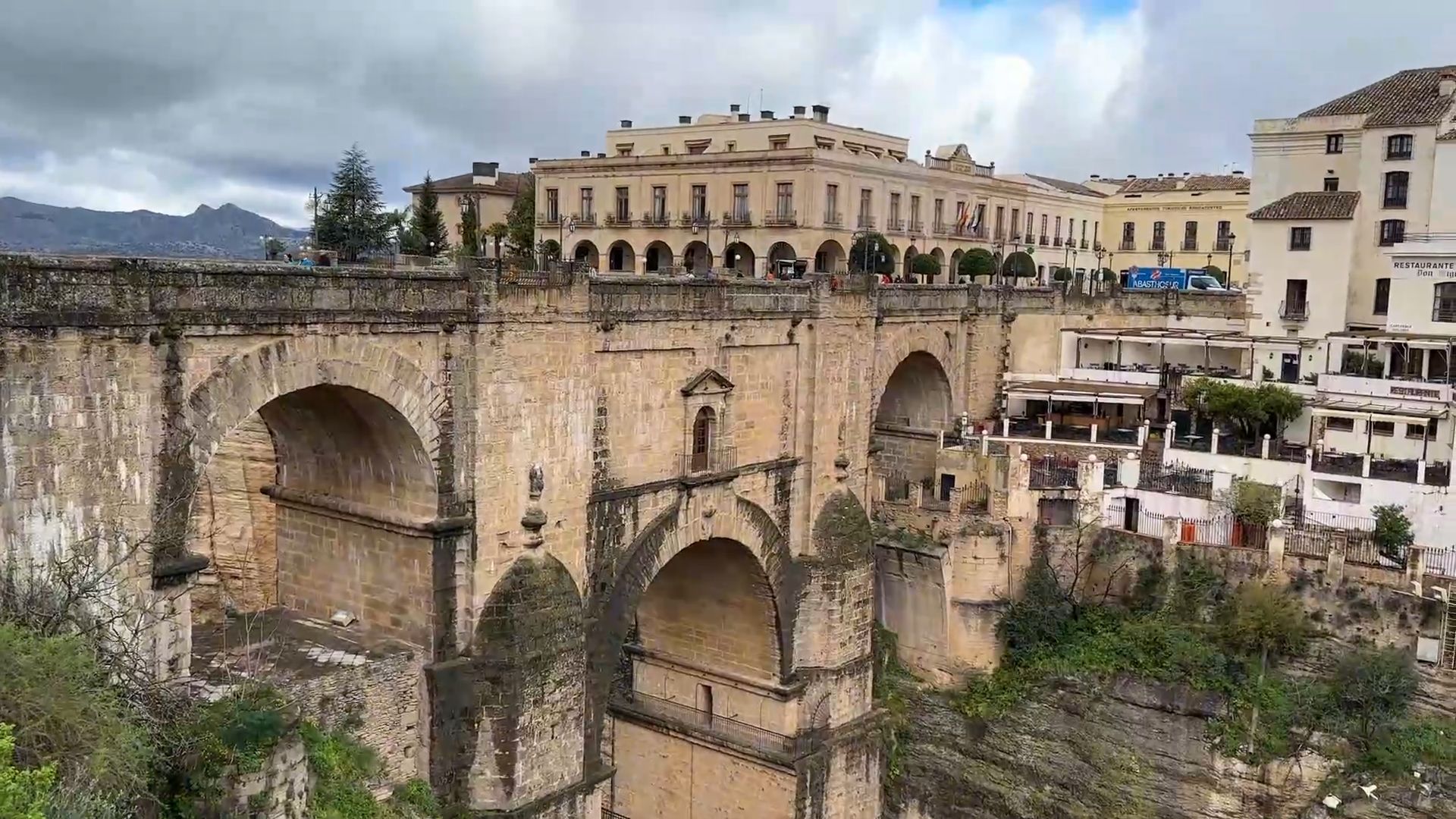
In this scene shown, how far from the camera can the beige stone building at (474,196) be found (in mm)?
55219

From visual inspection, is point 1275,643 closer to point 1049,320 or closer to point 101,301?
point 1049,320

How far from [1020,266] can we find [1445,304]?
1793cm

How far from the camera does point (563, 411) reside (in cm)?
1767

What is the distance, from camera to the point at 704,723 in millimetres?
23594

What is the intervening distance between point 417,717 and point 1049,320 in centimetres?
2317

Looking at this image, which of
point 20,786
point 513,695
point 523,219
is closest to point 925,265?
point 523,219

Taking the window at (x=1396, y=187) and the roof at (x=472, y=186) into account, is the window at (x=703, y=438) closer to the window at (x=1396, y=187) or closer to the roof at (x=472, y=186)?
the window at (x=1396, y=187)

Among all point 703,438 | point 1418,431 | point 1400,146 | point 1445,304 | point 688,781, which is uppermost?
point 1400,146

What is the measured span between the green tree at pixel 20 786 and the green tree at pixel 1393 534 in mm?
23794

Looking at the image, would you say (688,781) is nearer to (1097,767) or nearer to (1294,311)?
(1097,767)

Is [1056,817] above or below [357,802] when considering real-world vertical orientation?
below

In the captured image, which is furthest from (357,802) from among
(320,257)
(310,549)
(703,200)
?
(703,200)

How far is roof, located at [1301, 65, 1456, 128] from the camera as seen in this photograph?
105 feet

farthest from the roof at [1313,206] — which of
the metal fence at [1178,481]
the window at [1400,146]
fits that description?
the metal fence at [1178,481]
